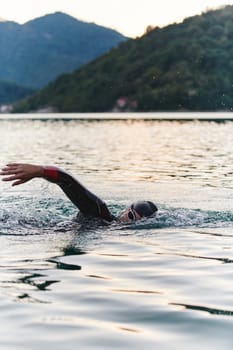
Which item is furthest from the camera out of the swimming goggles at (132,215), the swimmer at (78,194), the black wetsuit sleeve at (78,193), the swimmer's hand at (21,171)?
the swimming goggles at (132,215)

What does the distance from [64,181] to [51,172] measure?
37 centimetres

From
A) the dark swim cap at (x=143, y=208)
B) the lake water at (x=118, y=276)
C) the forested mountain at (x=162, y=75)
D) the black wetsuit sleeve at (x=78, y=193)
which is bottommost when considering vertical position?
the lake water at (x=118, y=276)

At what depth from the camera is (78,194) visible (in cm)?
1066

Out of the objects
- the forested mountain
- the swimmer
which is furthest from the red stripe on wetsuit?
the forested mountain

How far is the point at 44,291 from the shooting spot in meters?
7.22

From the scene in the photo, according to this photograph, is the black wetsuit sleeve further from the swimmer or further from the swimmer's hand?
the swimmer's hand

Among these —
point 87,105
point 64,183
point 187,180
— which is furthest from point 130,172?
point 87,105

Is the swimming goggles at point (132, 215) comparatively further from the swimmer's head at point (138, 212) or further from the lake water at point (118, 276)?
the lake water at point (118, 276)

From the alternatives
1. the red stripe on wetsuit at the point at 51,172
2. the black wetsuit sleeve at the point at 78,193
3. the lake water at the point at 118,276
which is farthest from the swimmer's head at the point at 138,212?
the red stripe on wetsuit at the point at 51,172

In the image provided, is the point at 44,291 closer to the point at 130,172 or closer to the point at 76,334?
the point at 76,334

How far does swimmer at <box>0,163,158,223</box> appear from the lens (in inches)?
363

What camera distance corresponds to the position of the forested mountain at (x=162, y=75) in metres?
141

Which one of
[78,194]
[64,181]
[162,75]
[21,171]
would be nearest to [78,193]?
[78,194]

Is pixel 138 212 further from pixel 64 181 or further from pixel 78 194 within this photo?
pixel 64 181
